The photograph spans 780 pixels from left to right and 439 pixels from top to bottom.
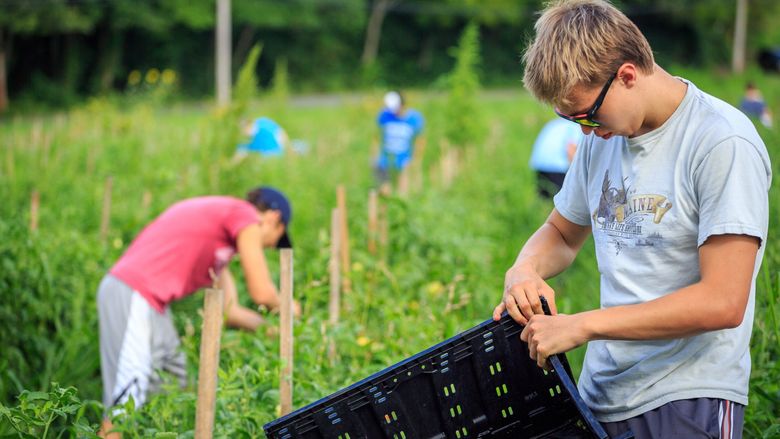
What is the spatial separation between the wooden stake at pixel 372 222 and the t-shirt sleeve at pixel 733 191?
4.06 metres

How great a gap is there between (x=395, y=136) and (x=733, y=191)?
9621 millimetres

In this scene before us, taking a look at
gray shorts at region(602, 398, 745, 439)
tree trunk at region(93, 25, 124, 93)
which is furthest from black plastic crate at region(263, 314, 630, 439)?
tree trunk at region(93, 25, 124, 93)

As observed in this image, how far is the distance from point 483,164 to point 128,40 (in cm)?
2738

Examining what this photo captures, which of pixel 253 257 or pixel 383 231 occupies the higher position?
pixel 253 257

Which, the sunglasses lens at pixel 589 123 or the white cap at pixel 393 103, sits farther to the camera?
the white cap at pixel 393 103

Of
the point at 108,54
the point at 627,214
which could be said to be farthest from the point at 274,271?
the point at 108,54

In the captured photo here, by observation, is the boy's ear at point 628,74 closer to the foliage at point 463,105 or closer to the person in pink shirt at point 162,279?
the person in pink shirt at point 162,279

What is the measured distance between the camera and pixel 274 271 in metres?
6.35

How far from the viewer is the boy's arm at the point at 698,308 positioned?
1989 mm

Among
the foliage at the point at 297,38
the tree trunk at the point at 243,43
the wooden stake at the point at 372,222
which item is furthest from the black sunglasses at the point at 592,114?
the tree trunk at the point at 243,43

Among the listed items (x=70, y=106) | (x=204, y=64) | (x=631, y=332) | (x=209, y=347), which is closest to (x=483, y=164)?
(x=209, y=347)

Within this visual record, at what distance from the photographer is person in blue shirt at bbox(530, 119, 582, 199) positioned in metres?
8.10

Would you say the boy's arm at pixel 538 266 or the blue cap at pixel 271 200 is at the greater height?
the boy's arm at pixel 538 266

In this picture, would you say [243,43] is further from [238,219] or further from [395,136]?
[238,219]
